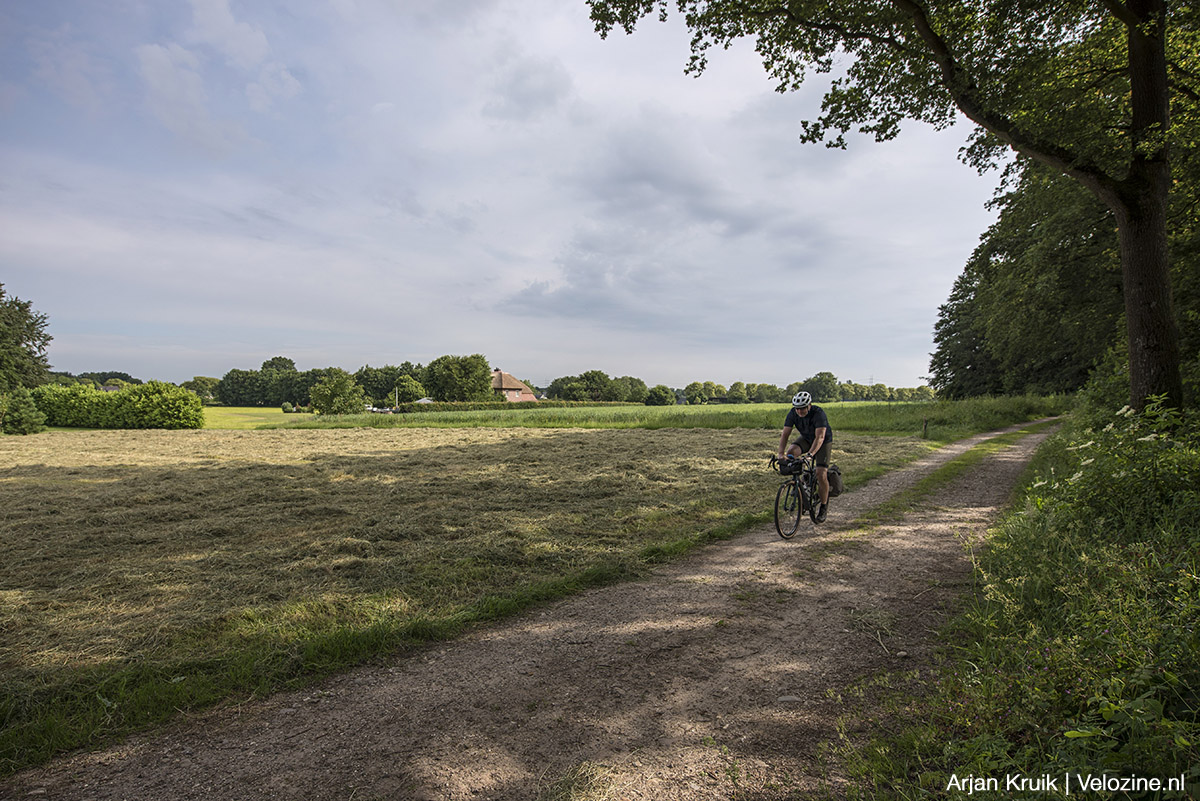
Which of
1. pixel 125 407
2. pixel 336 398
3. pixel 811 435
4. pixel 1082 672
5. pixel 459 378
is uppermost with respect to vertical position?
pixel 459 378

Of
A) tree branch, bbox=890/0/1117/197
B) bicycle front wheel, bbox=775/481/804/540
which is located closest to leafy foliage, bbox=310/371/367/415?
bicycle front wheel, bbox=775/481/804/540

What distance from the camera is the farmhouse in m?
128

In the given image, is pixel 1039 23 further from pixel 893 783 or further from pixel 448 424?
pixel 448 424

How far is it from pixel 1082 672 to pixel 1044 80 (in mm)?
10135

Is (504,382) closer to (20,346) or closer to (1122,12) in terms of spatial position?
(20,346)

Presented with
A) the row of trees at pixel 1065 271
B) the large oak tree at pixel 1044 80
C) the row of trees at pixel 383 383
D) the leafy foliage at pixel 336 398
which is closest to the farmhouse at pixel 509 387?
the row of trees at pixel 383 383

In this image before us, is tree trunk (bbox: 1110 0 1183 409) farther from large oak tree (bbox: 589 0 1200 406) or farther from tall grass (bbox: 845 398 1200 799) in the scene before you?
tall grass (bbox: 845 398 1200 799)

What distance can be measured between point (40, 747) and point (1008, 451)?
23.6m

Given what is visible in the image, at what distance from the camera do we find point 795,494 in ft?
28.0

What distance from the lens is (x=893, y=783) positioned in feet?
9.14

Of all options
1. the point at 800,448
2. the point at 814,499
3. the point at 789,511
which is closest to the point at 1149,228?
the point at 800,448

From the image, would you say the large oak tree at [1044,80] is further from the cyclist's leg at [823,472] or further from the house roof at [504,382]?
the house roof at [504,382]

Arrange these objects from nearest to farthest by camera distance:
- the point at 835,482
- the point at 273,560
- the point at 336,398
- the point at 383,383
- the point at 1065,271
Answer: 1. the point at 273,560
2. the point at 835,482
3. the point at 1065,271
4. the point at 336,398
5. the point at 383,383

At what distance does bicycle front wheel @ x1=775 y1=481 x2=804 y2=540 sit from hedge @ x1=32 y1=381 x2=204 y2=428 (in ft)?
162
